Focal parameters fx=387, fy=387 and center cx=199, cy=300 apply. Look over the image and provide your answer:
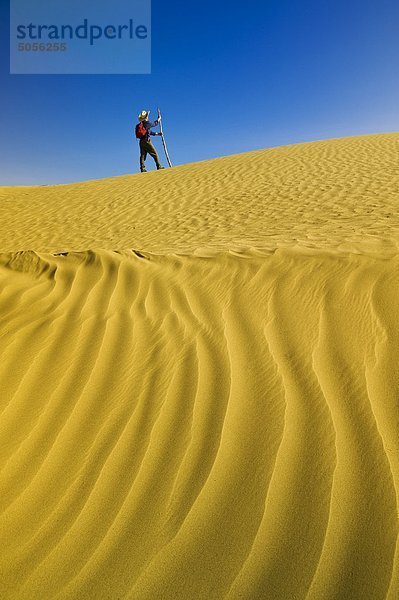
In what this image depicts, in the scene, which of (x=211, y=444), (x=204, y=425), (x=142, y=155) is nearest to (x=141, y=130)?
(x=142, y=155)

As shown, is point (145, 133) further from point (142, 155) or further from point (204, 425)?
point (204, 425)

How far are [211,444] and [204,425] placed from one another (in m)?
0.11

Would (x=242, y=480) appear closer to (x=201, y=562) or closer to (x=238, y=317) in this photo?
(x=201, y=562)

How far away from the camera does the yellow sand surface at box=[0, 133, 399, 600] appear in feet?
3.65

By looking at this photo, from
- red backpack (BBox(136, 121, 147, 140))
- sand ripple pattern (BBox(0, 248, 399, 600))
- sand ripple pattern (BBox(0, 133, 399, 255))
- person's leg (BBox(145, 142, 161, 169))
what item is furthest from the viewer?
person's leg (BBox(145, 142, 161, 169))

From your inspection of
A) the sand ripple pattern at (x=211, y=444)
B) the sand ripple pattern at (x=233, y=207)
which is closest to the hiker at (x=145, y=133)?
the sand ripple pattern at (x=233, y=207)

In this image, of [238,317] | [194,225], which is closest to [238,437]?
[238,317]

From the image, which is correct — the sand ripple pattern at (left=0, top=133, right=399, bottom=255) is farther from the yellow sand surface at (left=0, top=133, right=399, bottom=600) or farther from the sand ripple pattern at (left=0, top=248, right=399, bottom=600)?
the sand ripple pattern at (left=0, top=248, right=399, bottom=600)

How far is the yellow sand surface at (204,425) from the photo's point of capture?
1111 millimetres

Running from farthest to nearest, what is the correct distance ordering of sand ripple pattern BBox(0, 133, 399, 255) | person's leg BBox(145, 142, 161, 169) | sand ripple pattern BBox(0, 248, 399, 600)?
person's leg BBox(145, 142, 161, 169) → sand ripple pattern BBox(0, 133, 399, 255) → sand ripple pattern BBox(0, 248, 399, 600)

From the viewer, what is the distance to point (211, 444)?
59.0 inches

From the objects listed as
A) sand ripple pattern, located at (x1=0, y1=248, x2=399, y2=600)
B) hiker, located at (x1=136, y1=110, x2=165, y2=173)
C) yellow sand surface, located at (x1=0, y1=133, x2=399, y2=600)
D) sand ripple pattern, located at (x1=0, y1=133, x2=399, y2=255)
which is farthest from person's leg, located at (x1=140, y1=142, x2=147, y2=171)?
sand ripple pattern, located at (x1=0, y1=248, x2=399, y2=600)

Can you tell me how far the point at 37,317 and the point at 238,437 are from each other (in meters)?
1.86

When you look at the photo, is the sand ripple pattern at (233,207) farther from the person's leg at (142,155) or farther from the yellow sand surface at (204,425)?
the person's leg at (142,155)
